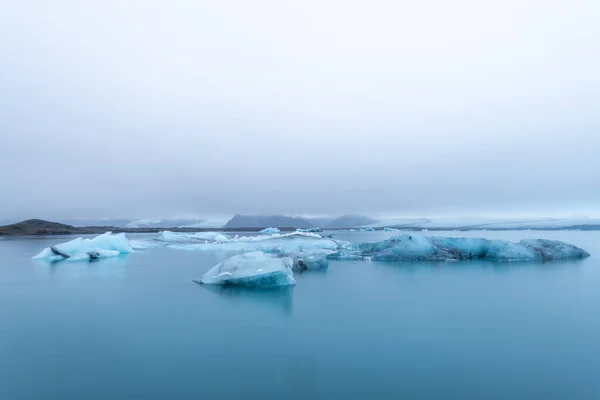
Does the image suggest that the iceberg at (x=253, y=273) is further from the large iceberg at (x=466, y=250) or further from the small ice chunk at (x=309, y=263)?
the large iceberg at (x=466, y=250)

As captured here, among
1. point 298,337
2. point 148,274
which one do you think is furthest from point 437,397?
point 148,274

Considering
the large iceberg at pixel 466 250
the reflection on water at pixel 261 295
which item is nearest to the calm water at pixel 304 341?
the reflection on water at pixel 261 295

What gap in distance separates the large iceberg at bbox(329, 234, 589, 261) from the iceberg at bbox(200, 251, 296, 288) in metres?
6.55

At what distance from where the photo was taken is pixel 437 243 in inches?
568

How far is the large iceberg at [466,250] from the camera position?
1338 cm

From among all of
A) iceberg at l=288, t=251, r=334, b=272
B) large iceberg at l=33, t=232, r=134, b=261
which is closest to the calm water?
iceberg at l=288, t=251, r=334, b=272

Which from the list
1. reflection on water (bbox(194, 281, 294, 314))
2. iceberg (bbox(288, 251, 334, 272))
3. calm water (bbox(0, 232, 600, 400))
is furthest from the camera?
iceberg (bbox(288, 251, 334, 272))

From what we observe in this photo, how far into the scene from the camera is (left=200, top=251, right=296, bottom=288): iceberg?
8.04 metres

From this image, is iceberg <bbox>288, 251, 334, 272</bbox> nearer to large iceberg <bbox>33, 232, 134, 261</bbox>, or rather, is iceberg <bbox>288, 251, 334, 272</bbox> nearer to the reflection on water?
the reflection on water

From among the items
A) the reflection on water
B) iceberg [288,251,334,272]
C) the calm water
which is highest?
iceberg [288,251,334,272]

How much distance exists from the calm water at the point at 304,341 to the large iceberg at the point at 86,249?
6.58 m

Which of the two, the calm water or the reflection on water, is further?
the reflection on water

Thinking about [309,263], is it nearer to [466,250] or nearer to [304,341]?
[466,250]

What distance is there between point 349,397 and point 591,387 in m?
2.19
